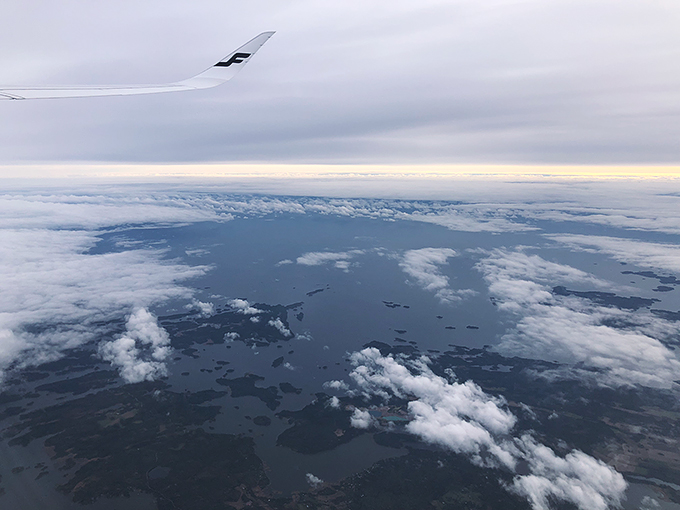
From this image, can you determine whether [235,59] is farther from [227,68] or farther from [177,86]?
[177,86]

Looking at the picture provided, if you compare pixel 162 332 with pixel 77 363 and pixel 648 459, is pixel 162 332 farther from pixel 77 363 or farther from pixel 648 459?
pixel 648 459

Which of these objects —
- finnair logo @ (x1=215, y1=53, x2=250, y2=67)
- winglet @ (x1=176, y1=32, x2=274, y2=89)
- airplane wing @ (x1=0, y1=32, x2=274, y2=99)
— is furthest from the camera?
finnair logo @ (x1=215, y1=53, x2=250, y2=67)

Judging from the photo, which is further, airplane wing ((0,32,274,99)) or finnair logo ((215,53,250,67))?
finnair logo ((215,53,250,67))

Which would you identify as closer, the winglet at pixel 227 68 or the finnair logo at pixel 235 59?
the winglet at pixel 227 68

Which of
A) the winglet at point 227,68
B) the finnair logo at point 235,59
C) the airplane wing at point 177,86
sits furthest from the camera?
the finnair logo at point 235,59

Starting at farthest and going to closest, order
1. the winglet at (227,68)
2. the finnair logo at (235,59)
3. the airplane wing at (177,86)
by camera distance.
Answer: the finnair logo at (235,59) → the winglet at (227,68) → the airplane wing at (177,86)

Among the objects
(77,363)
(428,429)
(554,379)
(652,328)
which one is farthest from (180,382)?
(652,328)

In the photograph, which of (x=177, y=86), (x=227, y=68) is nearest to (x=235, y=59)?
(x=227, y=68)

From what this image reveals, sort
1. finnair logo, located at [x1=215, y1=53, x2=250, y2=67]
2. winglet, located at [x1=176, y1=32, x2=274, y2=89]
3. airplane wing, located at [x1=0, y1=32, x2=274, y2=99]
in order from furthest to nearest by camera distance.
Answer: finnair logo, located at [x1=215, y1=53, x2=250, y2=67]
winglet, located at [x1=176, y1=32, x2=274, y2=89]
airplane wing, located at [x1=0, y1=32, x2=274, y2=99]
